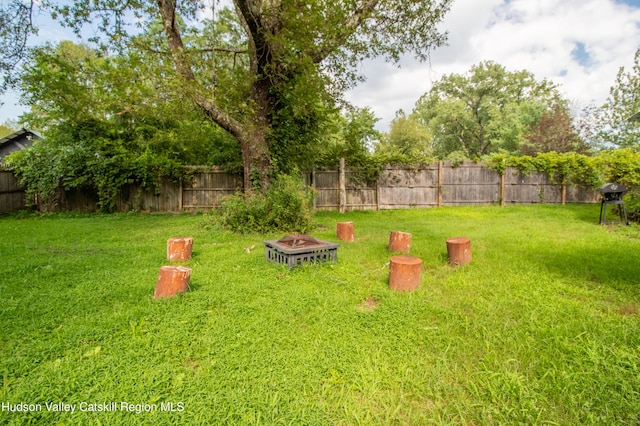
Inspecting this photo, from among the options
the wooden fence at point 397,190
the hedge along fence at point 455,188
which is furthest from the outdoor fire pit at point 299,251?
the hedge along fence at point 455,188

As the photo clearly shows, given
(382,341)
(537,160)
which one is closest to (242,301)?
(382,341)

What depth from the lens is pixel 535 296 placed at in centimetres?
321

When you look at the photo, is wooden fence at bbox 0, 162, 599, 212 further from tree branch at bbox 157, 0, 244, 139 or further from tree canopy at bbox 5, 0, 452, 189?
tree branch at bbox 157, 0, 244, 139

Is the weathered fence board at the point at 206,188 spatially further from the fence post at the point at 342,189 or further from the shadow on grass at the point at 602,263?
the shadow on grass at the point at 602,263

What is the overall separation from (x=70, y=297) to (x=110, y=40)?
7.70m

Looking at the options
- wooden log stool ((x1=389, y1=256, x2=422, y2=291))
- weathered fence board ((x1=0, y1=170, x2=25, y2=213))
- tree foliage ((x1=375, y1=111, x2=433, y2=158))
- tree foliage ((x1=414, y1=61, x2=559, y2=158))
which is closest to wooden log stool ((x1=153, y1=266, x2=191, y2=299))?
wooden log stool ((x1=389, y1=256, x2=422, y2=291))

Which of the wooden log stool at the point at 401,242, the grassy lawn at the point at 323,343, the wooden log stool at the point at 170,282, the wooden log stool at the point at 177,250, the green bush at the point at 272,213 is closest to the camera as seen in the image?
the grassy lawn at the point at 323,343

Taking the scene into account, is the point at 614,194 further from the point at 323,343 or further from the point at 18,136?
the point at 18,136

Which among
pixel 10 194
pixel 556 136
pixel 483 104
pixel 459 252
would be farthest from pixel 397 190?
pixel 483 104

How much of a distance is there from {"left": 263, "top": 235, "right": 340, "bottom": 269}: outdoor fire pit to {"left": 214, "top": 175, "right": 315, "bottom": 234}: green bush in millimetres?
2679

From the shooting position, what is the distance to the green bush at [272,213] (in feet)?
23.7

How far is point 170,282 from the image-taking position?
3.19 meters

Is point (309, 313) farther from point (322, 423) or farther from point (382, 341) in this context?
point (322, 423)

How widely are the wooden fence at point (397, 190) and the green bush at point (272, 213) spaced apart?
3.87 m
